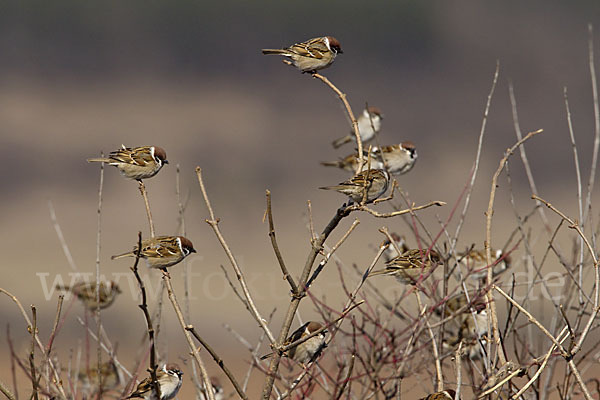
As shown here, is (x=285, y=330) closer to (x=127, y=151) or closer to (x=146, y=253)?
(x=146, y=253)

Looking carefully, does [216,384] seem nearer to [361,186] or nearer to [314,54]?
[361,186]

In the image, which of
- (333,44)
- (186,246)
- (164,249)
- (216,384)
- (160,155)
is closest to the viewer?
(164,249)

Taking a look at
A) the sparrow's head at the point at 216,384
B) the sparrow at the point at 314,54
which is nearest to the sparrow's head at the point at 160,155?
the sparrow at the point at 314,54

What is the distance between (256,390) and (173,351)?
7.59ft

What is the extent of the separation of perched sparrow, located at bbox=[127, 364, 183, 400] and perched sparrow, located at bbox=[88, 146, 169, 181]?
1175 mm

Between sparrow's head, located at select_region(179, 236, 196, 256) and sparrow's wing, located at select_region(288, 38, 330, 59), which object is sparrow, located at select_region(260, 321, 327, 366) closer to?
sparrow's head, located at select_region(179, 236, 196, 256)

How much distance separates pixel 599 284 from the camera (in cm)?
266

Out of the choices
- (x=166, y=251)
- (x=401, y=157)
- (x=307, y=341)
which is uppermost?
(x=401, y=157)

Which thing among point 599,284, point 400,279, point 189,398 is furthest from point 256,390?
point 599,284

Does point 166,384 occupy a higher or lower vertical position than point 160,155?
lower

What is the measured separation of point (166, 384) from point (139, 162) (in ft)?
4.54

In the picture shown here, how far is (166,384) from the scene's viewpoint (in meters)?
4.44

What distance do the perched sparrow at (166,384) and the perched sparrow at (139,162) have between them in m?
1.17

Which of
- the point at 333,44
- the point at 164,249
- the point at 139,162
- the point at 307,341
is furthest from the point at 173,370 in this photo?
A: the point at 333,44
